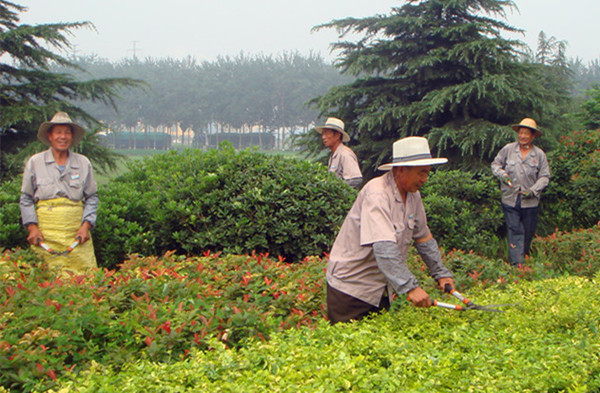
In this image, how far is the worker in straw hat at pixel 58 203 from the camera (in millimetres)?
5387

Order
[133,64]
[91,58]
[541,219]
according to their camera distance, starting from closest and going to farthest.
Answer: [541,219] → [91,58] → [133,64]

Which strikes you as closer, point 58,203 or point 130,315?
point 130,315

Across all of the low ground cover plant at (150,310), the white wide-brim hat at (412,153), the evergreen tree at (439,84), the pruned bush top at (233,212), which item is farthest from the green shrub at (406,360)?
the evergreen tree at (439,84)

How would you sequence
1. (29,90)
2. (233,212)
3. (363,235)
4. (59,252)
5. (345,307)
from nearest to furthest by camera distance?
(363,235)
(345,307)
(59,252)
(233,212)
(29,90)

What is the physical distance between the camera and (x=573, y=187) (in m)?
8.88

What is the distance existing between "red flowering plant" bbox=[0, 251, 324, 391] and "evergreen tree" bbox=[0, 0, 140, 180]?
7463 mm

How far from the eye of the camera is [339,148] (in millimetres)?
7430

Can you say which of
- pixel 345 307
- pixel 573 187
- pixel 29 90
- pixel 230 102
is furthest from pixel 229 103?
pixel 345 307

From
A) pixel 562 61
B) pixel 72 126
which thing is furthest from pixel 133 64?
pixel 72 126

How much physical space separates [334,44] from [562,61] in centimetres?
2772

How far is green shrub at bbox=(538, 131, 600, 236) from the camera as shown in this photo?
8727 millimetres

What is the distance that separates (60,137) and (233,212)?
6.27 feet

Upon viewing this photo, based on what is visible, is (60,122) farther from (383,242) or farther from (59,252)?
(383,242)

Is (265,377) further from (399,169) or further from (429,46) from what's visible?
(429,46)
